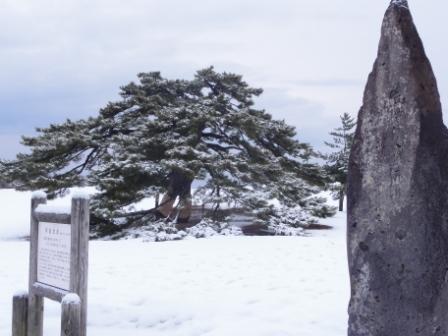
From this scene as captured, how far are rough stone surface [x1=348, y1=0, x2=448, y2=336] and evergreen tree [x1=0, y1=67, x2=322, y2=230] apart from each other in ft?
37.8

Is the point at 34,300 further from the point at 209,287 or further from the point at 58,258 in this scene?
the point at 209,287

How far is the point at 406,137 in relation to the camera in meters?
3.77

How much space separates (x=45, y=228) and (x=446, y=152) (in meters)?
3.73

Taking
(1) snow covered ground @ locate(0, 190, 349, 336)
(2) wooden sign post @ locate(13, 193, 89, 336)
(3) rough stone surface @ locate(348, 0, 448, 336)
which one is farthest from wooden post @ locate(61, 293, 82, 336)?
(3) rough stone surface @ locate(348, 0, 448, 336)

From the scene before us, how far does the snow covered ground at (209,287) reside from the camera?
6082mm

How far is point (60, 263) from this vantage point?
5.32 meters

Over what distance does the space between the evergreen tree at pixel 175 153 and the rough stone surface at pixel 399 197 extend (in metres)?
11.5

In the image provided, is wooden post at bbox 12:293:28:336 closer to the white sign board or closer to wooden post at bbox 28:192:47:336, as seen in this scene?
wooden post at bbox 28:192:47:336

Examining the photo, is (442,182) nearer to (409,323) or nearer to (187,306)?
(409,323)

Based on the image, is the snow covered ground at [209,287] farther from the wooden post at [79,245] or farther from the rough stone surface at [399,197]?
the rough stone surface at [399,197]

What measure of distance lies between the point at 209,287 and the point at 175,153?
8363mm

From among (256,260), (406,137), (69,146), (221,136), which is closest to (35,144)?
(69,146)

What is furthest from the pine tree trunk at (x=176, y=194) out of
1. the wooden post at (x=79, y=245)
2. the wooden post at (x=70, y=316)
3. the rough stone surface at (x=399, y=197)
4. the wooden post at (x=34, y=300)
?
the rough stone surface at (x=399, y=197)

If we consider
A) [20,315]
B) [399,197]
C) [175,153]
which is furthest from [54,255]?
[175,153]
